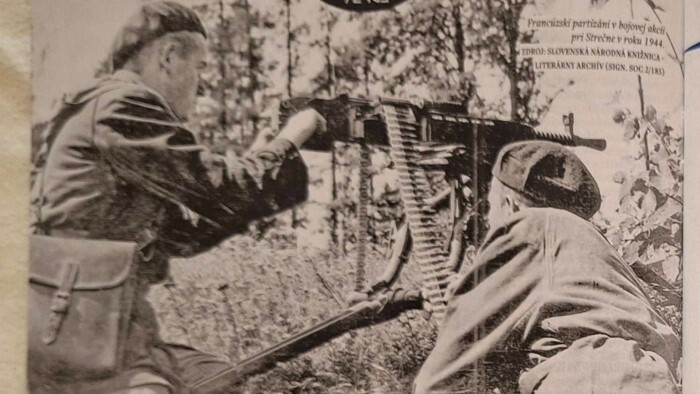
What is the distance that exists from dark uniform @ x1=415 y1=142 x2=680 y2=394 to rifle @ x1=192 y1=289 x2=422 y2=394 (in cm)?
4

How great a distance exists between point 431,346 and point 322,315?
8 centimetres

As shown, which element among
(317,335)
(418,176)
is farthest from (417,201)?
(317,335)

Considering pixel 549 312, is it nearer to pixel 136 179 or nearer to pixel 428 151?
pixel 428 151

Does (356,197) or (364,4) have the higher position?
(364,4)

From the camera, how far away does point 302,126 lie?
1.50ft

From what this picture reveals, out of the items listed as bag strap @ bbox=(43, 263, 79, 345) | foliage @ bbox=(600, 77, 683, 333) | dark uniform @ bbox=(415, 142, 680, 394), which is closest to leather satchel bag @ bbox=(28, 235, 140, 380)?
bag strap @ bbox=(43, 263, 79, 345)

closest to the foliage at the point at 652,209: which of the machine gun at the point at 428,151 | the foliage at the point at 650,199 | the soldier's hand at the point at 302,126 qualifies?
the foliage at the point at 650,199

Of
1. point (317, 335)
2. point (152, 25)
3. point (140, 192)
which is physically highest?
point (152, 25)

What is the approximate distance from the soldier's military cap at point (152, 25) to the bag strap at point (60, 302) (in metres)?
0.15

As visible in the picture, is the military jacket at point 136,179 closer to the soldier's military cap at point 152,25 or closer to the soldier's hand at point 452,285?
the soldier's military cap at point 152,25

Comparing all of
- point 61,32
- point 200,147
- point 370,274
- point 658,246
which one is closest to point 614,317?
point 658,246

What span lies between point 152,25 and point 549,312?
0.35 metres

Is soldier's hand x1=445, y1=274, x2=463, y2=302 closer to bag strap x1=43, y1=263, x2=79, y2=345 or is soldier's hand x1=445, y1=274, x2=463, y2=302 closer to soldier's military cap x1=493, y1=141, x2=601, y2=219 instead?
soldier's military cap x1=493, y1=141, x2=601, y2=219

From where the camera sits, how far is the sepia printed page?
439 mm
